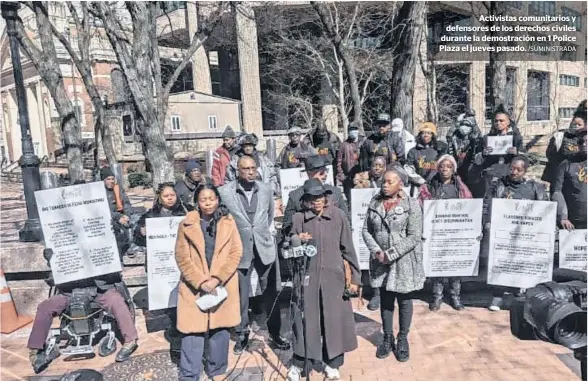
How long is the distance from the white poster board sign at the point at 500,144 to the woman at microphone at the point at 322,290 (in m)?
2.98

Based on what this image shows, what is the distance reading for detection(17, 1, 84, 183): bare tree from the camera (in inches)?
383

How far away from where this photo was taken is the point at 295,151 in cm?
785

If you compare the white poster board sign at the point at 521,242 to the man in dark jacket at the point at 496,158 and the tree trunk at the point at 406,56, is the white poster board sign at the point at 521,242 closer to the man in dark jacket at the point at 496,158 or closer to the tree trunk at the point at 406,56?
the man in dark jacket at the point at 496,158

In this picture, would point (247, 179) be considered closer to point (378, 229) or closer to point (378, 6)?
point (378, 229)

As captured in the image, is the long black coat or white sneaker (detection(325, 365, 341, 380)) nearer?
the long black coat

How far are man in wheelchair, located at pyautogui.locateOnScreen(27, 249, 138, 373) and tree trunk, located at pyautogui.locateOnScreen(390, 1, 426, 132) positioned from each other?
590 cm

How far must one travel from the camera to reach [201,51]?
97.4ft

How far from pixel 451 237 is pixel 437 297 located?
0.86 meters

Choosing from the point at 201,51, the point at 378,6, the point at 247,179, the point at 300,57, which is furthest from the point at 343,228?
the point at 201,51

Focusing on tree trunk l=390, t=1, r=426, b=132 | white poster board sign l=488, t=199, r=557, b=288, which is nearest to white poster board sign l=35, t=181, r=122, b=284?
white poster board sign l=488, t=199, r=557, b=288

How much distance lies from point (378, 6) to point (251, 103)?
31.2ft

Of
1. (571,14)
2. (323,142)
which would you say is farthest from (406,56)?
(571,14)

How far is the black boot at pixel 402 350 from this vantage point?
184 inches

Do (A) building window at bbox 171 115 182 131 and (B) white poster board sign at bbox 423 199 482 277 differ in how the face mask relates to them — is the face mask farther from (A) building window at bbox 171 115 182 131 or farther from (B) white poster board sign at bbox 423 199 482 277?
(A) building window at bbox 171 115 182 131
